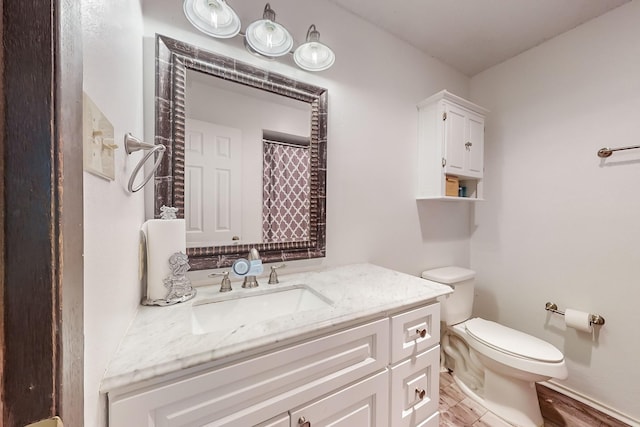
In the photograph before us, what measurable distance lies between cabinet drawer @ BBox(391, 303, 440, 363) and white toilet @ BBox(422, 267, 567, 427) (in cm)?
56

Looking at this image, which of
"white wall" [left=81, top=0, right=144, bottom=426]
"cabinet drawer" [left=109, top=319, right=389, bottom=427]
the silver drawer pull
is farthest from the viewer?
the silver drawer pull

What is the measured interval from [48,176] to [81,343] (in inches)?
9.2

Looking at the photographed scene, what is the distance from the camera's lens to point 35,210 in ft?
0.79

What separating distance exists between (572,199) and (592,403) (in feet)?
4.17

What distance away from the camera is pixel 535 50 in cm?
172

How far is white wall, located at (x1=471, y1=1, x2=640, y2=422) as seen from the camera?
1355 mm

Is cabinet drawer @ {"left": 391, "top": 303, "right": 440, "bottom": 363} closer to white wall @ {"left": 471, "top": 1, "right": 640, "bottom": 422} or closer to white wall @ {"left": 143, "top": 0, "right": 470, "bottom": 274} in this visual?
white wall @ {"left": 143, "top": 0, "right": 470, "bottom": 274}

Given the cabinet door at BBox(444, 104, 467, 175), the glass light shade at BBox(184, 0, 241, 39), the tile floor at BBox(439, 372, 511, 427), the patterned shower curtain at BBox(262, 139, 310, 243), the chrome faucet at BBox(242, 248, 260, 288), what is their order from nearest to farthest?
the glass light shade at BBox(184, 0, 241, 39) < the chrome faucet at BBox(242, 248, 260, 288) < the patterned shower curtain at BBox(262, 139, 310, 243) < the tile floor at BBox(439, 372, 511, 427) < the cabinet door at BBox(444, 104, 467, 175)

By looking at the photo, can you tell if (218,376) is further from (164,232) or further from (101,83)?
(101,83)

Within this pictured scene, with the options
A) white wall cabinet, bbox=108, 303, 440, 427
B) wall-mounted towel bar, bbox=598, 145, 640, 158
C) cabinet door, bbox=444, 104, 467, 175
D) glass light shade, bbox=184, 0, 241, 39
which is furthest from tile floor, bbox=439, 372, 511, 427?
glass light shade, bbox=184, 0, 241, 39

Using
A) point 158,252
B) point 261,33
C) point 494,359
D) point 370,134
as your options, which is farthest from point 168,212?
point 494,359

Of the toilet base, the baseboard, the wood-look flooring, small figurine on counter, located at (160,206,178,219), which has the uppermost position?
small figurine on counter, located at (160,206,178,219)

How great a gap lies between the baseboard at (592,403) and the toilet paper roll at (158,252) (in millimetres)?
2428

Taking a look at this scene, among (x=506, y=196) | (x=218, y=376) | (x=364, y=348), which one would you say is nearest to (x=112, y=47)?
(x=218, y=376)
